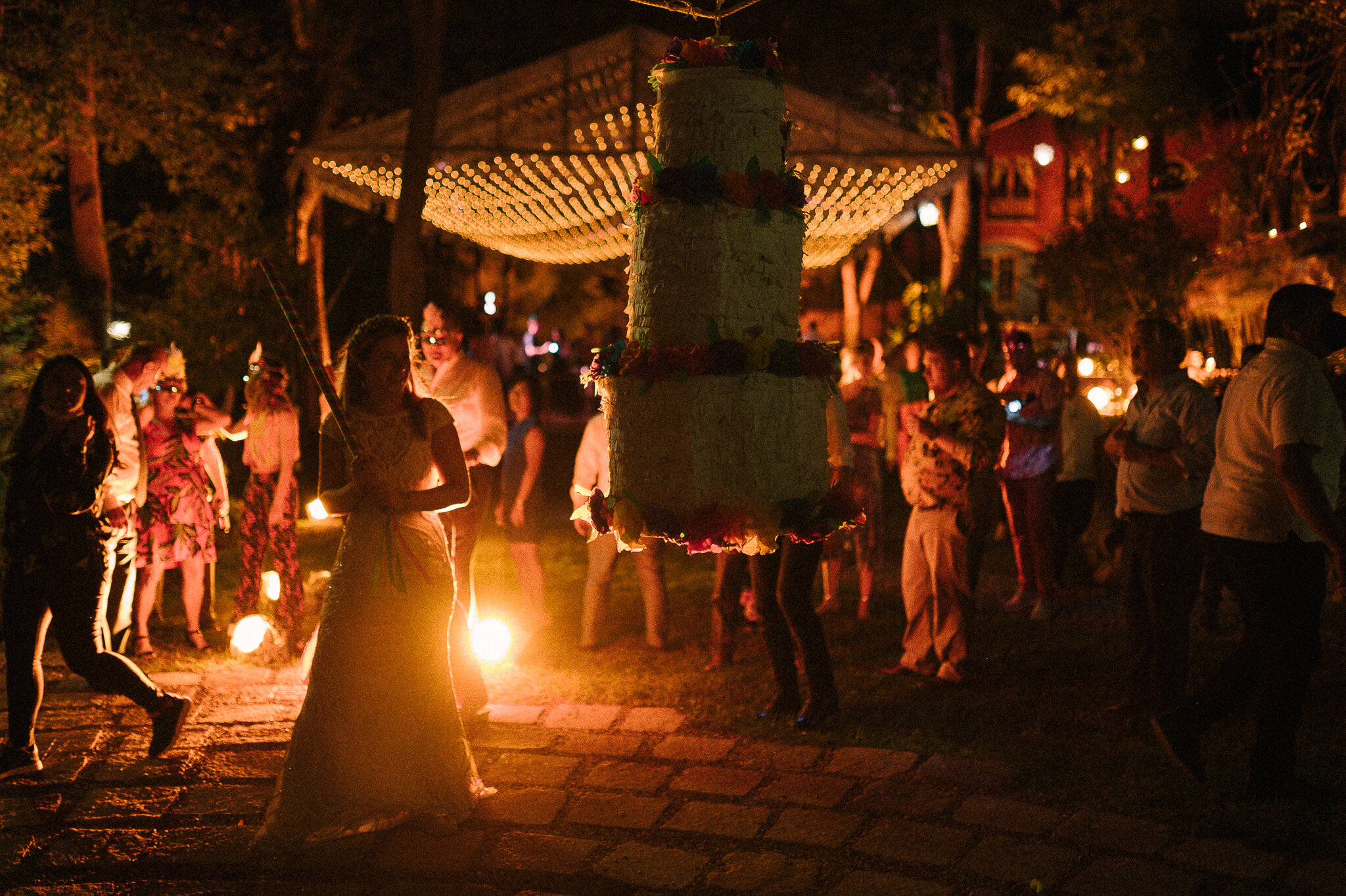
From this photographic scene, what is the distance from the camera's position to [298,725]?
176 inches

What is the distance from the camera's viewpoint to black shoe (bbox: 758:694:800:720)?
588 centimetres

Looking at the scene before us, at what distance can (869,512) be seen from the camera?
8.95 metres

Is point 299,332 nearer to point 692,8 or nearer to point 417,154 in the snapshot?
point 692,8

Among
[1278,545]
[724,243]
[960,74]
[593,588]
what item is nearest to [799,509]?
[724,243]

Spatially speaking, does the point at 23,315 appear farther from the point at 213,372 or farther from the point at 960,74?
the point at 960,74

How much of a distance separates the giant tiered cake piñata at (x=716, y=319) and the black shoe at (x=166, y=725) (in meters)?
2.74

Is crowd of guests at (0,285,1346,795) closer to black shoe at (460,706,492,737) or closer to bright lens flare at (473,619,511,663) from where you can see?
black shoe at (460,706,492,737)

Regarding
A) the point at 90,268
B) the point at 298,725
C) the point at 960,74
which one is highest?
the point at 960,74

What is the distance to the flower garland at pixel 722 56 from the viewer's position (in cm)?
364

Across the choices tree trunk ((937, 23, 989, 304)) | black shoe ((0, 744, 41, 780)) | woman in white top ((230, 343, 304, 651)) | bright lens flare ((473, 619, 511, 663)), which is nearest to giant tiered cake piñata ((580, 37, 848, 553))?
black shoe ((0, 744, 41, 780))

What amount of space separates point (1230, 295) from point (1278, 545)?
942 cm

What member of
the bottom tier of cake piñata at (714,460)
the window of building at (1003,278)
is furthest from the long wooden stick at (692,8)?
the window of building at (1003,278)

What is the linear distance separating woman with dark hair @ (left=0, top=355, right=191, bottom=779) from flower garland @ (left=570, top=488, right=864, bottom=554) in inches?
102

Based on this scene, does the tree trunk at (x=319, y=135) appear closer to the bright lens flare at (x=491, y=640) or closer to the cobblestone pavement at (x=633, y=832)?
the bright lens flare at (x=491, y=640)
